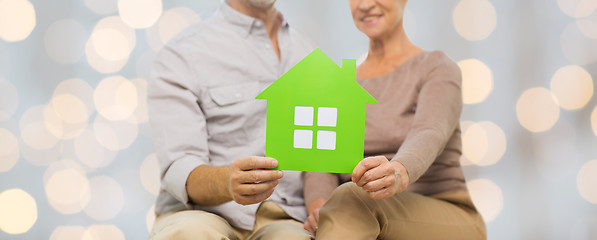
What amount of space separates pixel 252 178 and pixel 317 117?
0.49 feet

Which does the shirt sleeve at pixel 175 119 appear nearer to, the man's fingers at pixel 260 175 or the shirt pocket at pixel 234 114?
the shirt pocket at pixel 234 114

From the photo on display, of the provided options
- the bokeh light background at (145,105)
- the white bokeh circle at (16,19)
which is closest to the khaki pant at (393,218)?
the bokeh light background at (145,105)

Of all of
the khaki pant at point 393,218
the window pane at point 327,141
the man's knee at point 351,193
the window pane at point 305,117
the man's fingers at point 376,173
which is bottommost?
the khaki pant at point 393,218

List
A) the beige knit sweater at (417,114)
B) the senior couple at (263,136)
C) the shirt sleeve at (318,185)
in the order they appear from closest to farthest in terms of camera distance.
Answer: the senior couple at (263,136) < the beige knit sweater at (417,114) < the shirt sleeve at (318,185)

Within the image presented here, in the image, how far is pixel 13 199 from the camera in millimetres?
1722

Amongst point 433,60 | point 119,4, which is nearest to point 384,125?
point 433,60

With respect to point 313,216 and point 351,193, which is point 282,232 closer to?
point 313,216

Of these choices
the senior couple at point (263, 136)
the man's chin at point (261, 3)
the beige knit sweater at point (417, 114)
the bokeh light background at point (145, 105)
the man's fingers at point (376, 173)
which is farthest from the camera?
the bokeh light background at point (145, 105)

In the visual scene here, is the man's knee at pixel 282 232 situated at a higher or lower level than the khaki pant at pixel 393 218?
lower

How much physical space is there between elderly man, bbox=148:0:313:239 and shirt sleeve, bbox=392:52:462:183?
29cm

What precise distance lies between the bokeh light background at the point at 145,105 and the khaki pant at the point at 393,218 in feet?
2.28

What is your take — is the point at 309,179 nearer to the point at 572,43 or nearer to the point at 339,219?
the point at 339,219

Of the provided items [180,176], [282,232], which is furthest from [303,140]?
[180,176]

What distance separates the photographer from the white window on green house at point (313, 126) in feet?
2.99
